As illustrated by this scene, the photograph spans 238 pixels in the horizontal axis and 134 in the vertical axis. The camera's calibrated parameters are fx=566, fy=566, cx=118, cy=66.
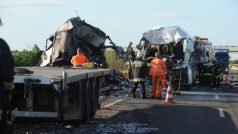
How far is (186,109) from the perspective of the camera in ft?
53.9

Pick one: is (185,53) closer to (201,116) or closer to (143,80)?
(143,80)

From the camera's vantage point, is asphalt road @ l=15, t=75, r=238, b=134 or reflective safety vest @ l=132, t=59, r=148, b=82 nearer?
asphalt road @ l=15, t=75, r=238, b=134

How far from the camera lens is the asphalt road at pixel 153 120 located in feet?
37.6

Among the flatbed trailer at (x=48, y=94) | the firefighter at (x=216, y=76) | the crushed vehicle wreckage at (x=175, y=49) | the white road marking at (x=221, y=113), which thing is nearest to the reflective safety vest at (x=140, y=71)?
the white road marking at (x=221, y=113)

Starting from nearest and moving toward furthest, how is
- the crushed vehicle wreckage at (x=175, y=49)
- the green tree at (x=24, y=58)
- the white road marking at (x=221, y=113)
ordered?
1. the white road marking at (x=221, y=113)
2. the crushed vehicle wreckage at (x=175, y=49)
3. the green tree at (x=24, y=58)

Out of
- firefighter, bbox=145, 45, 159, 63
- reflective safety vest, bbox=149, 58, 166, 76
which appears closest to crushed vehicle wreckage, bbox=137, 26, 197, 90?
firefighter, bbox=145, 45, 159, 63

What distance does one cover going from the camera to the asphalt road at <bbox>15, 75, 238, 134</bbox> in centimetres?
1145

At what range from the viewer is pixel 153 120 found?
13.4m

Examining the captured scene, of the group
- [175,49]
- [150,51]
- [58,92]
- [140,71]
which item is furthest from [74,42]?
[58,92]

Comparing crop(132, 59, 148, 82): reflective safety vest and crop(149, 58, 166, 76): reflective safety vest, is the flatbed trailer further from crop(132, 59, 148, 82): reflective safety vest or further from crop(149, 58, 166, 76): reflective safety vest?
crop(149, 58, 166, 76): reflective safety vest

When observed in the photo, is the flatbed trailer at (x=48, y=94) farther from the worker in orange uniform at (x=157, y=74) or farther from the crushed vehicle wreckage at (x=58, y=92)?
the worker in orange uniform at (x=157, y=74)

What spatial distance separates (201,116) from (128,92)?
8.81 m

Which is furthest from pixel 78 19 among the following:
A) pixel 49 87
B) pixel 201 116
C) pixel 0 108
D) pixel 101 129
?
pixel 0 108

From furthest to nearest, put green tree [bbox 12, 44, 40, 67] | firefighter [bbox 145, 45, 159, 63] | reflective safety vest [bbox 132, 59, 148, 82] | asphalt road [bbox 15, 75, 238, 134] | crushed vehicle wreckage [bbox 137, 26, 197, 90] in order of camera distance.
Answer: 1. green tree [bbox 12, 44, 40, 67]
2. firefighter [bbox 145, 45, 159, 63]
3. crushed vehicle wreckage [bbox 137, 26, 197, 90]
4. reflective safety vest [bbox 132, 59, 148, 82]
5. asphalt road [bbox 15, 75, 238, 134]
